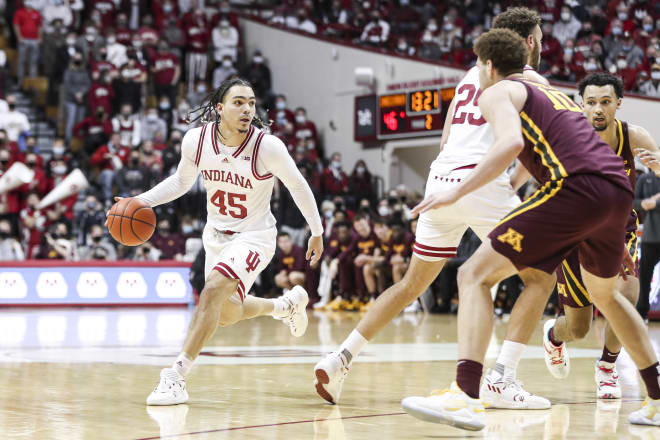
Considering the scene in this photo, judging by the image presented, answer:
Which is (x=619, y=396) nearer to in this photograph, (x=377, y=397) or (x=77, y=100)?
→ (x=377, y=397)

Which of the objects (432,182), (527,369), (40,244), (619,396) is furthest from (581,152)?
(40,244)

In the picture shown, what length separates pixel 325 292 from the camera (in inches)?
674

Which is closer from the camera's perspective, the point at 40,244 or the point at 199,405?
the point at 199,405

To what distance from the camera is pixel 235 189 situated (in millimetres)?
6480

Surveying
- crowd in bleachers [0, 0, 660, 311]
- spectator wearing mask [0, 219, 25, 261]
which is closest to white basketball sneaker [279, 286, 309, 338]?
crowd in bleachers [0, 0, 660, 311]

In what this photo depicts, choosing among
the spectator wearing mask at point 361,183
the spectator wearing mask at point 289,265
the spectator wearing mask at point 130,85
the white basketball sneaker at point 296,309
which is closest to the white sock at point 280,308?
the white basketball sneaker at point 296,309

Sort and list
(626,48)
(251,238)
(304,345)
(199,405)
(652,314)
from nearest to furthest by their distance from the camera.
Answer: (199,405) < (251,238) < (304,345) < (652,314) < (626,48)

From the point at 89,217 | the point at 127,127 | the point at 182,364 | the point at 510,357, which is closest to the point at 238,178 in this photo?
the point at 182,364

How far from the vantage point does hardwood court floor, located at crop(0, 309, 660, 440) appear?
4.86 m

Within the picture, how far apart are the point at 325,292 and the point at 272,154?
35.7 feet

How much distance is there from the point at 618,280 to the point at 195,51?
1860 centimetres

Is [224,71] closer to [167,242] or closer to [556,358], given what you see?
[167,242]

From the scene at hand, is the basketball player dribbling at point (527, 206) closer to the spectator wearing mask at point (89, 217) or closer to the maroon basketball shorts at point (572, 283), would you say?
the maroon basketball shorts at point (572, 283)

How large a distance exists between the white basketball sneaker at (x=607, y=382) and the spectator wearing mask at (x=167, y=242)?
12.6 metres
